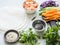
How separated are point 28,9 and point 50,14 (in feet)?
0.61

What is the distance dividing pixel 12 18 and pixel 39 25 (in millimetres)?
252

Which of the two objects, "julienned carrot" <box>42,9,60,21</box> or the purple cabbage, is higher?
the purple cabbage

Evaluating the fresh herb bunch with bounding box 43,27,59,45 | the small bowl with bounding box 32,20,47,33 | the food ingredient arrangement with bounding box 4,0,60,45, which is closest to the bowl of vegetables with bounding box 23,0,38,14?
the food ingredient arrangement with bounding box 4,0,60,45

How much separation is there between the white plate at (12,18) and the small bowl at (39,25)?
0.11 metres

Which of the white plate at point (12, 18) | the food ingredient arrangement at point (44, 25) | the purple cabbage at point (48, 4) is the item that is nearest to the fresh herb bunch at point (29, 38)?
the food ingredient arrangement at point (44, 25)

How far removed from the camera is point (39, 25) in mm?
1344

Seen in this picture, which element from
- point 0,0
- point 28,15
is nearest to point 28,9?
point 28,15

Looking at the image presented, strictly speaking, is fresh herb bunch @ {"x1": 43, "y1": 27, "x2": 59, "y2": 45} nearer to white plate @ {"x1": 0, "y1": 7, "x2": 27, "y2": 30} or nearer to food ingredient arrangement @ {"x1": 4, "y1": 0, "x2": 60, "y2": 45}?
food ingredient arrangement @ {"x1": 4, "y1": 0, "x2": 60, "y2": 45}

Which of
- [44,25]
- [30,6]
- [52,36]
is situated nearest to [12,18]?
[30,6]

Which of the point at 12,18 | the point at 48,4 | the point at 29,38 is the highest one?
the point at 48,4

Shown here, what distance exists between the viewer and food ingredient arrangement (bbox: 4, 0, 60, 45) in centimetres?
124

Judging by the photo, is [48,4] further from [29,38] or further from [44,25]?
[29,38]

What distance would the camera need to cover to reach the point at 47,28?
134cm

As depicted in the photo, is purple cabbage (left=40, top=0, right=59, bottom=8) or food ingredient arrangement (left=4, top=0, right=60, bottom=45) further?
purple cabbage (left=40, top=0, right=59, bottom=8)
